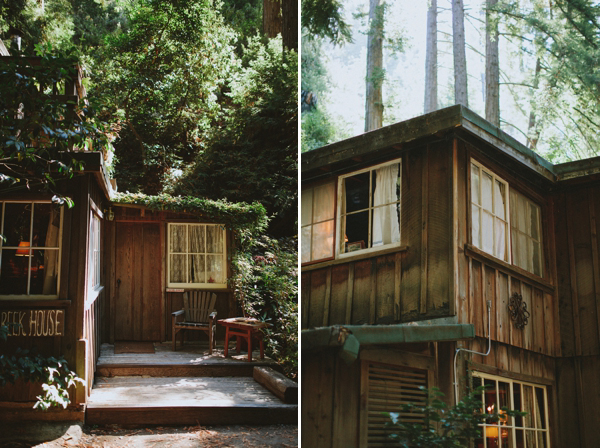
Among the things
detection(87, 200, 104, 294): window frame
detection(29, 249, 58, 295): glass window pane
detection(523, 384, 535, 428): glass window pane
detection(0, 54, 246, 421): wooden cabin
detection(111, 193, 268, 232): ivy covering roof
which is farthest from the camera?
detection(111, 193, 268, 232): ivy covering roof

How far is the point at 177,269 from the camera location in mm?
7574

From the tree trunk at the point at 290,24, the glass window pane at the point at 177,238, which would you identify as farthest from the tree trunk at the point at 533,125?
the tree trunk at the point at 290,24

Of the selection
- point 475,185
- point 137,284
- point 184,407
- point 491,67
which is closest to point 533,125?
point 491,67

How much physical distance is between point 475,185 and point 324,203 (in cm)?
78

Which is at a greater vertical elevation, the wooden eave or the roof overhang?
the wooden eave

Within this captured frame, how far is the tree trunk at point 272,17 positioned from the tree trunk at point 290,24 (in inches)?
52.2

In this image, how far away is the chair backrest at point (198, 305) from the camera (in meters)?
7.25

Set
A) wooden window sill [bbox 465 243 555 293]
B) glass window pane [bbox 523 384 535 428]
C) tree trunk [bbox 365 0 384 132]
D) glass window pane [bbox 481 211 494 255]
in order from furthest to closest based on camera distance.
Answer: tree trunk [bbox 365 0 384 132], glass window pane [bbox 481 211 494 255], wooden window sill [bbox 465 243 555 293], glass window pane [bbox 523 384 535 428]

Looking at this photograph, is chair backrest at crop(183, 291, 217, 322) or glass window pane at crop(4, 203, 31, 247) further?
chair backrest at crop(183, 291, 217, 322)

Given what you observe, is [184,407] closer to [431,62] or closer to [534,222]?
[534,222]

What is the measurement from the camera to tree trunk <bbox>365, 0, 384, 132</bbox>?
117 inches

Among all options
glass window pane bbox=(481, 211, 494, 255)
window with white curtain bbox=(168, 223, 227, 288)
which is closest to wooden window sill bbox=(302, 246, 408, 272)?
glass window pane bbox=(481, 211, 494, 255)

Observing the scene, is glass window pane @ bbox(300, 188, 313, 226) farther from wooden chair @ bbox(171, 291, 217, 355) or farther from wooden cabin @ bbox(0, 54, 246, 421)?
wooden chair @ bbox(171, 291, 217, 355)

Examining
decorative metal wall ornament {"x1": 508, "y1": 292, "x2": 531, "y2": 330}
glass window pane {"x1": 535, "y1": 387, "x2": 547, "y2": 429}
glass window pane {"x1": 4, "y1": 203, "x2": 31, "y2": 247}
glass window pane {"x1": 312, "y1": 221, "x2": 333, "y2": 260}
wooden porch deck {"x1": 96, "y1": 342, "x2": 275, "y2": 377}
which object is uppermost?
glass window pane {"x1": 4, "y1": 203, "x2": 31, "y2": 247}
